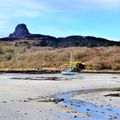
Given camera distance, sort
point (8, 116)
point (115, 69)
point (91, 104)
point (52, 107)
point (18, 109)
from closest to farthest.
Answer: point (8, 116) → point (18, 109) → point (52, 107) → point (91, 104) → point (115, 69)

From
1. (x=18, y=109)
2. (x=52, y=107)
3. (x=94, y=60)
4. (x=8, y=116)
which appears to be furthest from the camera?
(x=94, y=60)

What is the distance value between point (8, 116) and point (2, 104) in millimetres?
7059

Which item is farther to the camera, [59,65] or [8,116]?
[59,65]

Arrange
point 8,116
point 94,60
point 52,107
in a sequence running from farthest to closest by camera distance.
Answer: point 94,60 < point 52,107 < point 8,116

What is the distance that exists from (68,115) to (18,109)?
422cm

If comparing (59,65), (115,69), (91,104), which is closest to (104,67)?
(115,69)

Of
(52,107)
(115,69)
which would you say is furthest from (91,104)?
(115,69)

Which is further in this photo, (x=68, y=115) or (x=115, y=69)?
(x=115, y=69)

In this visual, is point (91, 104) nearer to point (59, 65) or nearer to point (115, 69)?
point (115, 69)

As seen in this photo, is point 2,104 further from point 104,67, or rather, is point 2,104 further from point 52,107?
point 104,67

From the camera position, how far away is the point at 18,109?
31.2m

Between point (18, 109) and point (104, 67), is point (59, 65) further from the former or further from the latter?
point (18, 109)

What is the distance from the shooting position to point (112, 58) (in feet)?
638

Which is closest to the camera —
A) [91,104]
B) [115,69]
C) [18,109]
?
[18,109]
